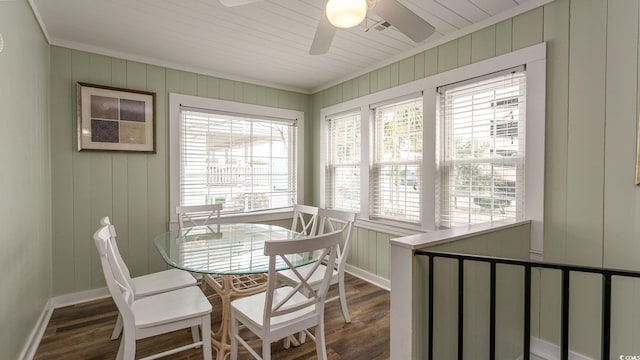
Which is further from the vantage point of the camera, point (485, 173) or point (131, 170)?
point (131, 170)

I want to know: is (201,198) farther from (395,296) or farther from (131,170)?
(395,296)

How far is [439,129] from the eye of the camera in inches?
110

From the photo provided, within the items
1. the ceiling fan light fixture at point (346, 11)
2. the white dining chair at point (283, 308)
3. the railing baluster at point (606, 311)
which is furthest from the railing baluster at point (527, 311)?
the ceiling fan light fixture at point (346, 11)

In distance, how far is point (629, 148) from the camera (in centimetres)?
179

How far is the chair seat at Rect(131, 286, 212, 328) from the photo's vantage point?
168 cm

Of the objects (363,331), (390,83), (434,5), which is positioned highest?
(434,5)

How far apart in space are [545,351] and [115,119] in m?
4.20

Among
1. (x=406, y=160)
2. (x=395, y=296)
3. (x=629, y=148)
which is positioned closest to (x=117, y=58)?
(x=406, y=160)

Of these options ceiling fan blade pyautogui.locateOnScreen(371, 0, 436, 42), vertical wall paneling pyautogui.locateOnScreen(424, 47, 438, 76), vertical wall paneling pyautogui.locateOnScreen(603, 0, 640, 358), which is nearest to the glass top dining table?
ceiling fan blade pyautogui.locateOnScreen(371, 0, 436, 42)

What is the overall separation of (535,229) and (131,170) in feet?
12.1

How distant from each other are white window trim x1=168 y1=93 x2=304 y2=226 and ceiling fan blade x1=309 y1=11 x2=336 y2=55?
1.97 metres

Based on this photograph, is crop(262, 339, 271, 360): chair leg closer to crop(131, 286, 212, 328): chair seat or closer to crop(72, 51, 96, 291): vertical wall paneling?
crop(131, 286, 212, 328): chair seat

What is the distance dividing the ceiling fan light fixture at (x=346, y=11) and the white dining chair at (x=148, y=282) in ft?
6.32

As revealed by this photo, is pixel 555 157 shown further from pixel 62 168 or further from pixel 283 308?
pixel 62 168
